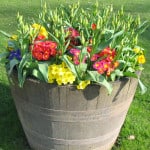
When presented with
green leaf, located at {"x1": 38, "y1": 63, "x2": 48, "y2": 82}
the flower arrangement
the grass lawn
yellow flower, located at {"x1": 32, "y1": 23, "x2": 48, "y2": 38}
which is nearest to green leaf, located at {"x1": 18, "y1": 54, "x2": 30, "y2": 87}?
the flower arrangement

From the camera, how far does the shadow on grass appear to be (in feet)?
12.3

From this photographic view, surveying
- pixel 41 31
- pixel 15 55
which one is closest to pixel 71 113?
pixel 15 55

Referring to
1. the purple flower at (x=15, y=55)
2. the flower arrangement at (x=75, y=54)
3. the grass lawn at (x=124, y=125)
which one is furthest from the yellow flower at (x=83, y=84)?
the grass lawn at (x=124, y=125)

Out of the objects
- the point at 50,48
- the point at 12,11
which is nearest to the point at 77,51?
the point at 50,48

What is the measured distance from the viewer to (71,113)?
9.94 ft

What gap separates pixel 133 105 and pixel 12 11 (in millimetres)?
4840

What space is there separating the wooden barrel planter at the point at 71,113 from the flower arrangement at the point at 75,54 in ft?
0.25

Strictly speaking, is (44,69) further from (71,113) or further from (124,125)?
(124,125)

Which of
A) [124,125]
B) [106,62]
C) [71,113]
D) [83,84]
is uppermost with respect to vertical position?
[106,62]

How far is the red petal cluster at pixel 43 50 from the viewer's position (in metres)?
2.93

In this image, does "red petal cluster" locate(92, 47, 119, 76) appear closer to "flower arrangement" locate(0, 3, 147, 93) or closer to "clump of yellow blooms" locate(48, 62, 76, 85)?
"flower arrangement" locate(0, 3, 147, 93)

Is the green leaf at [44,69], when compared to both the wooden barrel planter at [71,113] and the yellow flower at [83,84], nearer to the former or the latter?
the wooden barrel planter at [71,113]

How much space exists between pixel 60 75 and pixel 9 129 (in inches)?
53.7

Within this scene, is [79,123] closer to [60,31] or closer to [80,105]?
[80,105]
